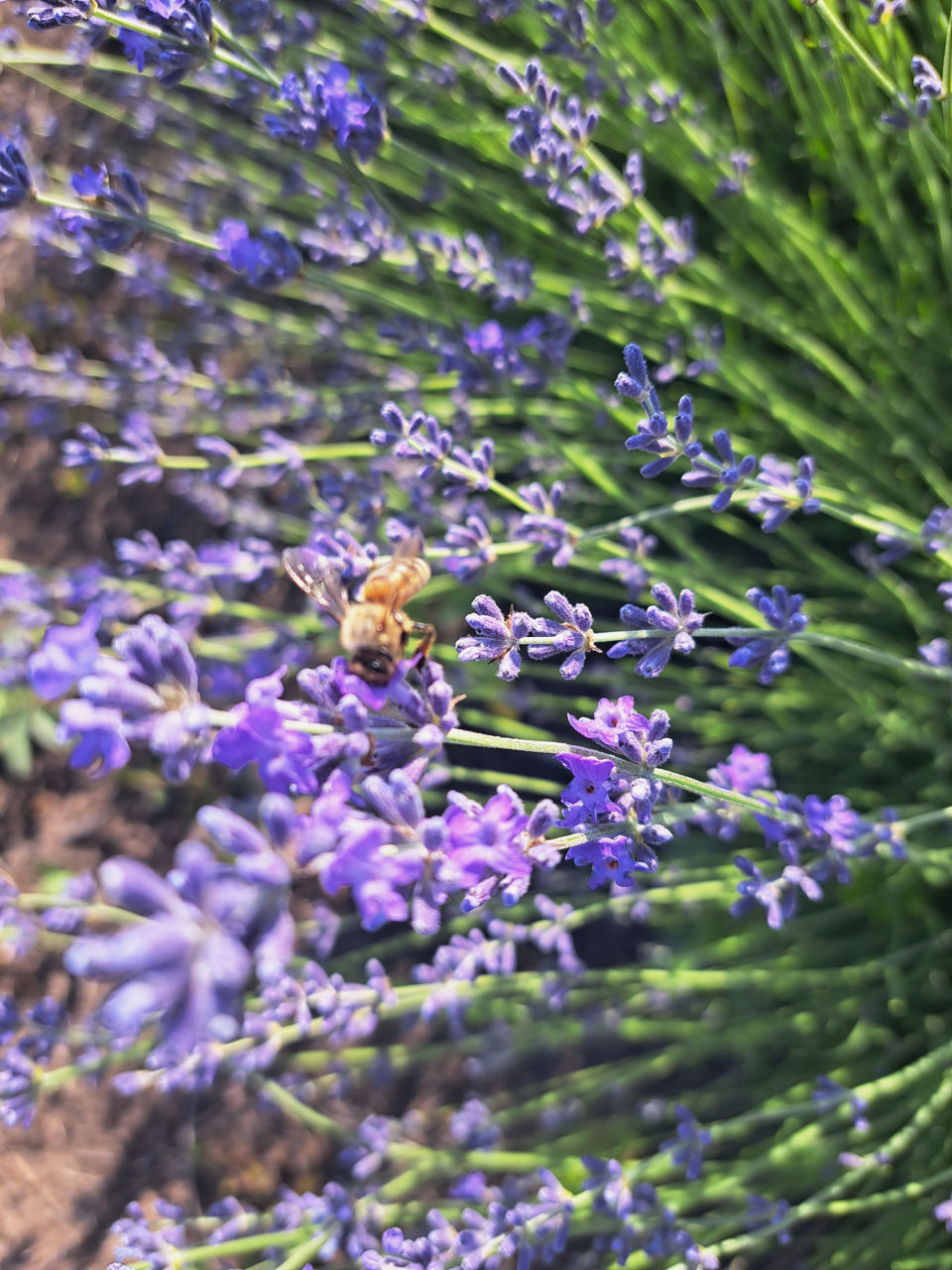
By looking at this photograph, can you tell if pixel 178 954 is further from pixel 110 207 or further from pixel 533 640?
pixel 110 207

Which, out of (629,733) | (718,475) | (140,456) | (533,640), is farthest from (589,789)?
(140,456)

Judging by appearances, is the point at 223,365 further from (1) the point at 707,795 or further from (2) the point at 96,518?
(1) the point at 707,795

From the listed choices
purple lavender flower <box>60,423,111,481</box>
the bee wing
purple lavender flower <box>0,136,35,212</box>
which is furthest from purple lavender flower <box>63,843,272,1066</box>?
purple lavender flower <box>60,423,111,481</box>

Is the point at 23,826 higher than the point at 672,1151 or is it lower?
lower

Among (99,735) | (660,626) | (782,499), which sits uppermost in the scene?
(782,499)

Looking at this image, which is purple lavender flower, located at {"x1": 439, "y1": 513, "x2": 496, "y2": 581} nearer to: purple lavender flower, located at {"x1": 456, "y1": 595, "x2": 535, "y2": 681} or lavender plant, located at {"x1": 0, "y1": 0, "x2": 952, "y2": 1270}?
lavender plant, located at {"x1": 0, "y1": 0, "x2": 952, "y2": 1270}

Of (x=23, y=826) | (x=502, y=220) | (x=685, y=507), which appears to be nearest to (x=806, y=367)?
(x=502, y=220)
